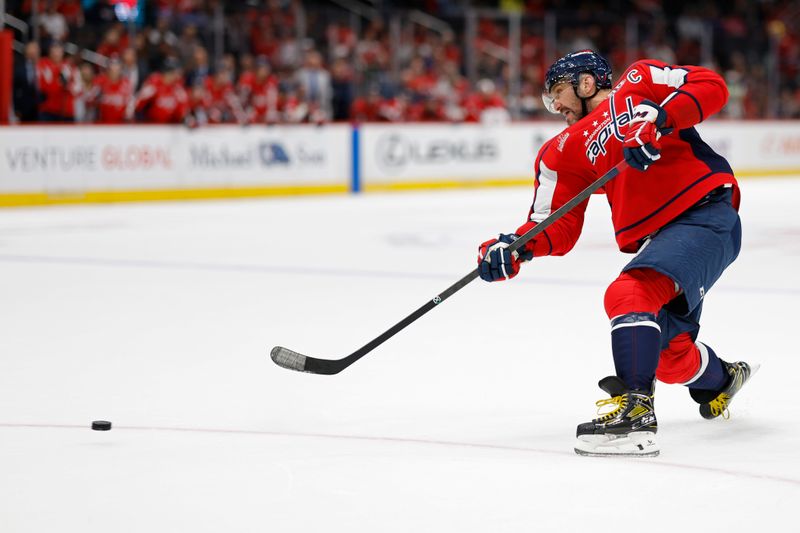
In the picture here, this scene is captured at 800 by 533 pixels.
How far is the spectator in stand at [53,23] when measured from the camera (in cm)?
1321

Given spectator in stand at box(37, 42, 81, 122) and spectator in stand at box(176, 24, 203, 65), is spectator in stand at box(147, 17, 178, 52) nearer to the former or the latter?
spectator in stand at box(176, 24, 203, 65)

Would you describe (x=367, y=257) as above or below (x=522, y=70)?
below

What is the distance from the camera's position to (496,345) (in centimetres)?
513

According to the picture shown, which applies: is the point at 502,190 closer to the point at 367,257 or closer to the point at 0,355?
the point at 367,257

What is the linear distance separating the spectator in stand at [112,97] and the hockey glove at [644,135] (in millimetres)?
10635

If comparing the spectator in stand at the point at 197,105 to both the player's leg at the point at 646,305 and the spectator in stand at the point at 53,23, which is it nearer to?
the spectator in stand at the point at 53,23

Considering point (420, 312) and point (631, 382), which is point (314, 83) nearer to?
point (420, 312)

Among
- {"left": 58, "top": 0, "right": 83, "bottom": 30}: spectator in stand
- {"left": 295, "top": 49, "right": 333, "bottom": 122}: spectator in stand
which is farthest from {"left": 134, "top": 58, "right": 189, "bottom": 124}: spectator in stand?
{"left": 295, "top": 49, "right": 333, "bottom": 122}: spectator in stand

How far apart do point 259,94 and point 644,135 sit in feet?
39.4

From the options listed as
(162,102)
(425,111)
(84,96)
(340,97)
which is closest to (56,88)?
(84,96)

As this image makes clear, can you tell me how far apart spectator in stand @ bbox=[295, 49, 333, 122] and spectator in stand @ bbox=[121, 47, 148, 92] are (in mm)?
1991

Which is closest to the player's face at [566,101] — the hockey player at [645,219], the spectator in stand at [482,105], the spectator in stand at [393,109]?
the hockey player at [645,219]

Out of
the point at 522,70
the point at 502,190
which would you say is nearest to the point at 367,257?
the point at 502,190

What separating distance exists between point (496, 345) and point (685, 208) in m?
1.74
